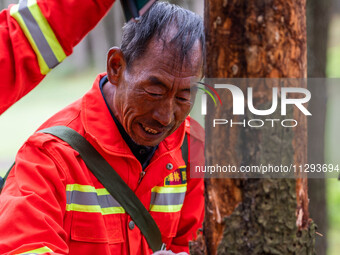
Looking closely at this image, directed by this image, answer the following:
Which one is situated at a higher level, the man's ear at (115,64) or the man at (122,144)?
the man's ear at (115,64)

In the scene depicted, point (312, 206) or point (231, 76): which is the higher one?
point (231, 76)

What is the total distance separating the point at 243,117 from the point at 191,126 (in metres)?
1.11

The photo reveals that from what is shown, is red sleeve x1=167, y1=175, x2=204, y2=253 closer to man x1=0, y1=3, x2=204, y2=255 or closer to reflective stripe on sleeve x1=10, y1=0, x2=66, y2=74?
man x1=0, y1=3, x2=204, y2=255

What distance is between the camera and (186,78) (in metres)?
2.71

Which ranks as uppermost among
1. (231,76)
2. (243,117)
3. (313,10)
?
(313,10)

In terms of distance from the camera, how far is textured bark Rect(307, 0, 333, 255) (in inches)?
149

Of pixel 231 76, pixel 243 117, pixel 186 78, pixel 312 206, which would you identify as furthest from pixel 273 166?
pixel 312 206

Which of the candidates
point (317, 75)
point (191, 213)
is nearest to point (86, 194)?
point (191, 213)

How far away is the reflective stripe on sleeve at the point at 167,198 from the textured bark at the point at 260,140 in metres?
0.90

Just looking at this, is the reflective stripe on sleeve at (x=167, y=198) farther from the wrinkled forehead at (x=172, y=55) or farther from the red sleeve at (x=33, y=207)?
the wrinkled forehead at (x=172, y=55)

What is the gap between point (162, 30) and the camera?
2.74 meters

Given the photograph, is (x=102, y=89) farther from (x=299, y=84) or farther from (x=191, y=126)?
(x=299, y=84)

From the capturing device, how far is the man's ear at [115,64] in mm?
2838

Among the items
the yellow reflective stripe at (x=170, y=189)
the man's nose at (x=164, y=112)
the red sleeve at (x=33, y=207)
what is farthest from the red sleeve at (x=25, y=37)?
the yellow reflective stripe at (x=170, y=189)
